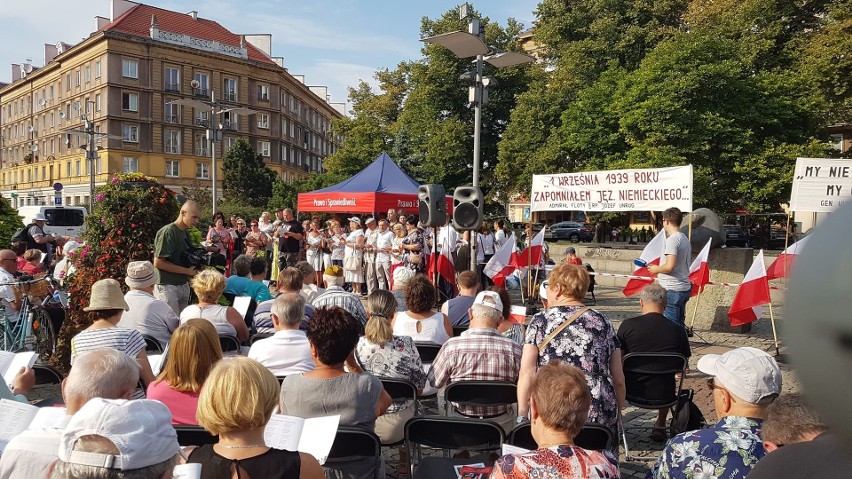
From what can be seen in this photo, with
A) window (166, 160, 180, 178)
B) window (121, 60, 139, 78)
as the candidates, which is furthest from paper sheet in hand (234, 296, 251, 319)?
window (166, 160, 180, 178)

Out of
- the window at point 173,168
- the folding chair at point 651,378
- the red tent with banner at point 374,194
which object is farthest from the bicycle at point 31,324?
the window at point 173,168

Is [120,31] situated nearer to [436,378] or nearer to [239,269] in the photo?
[239,269]

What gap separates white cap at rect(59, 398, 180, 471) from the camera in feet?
5.81

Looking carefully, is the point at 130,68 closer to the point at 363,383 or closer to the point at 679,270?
the point at 679,270

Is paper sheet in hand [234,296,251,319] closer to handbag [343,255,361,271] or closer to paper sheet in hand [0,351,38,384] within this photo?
paper sheet in hand [0,351,38,384]

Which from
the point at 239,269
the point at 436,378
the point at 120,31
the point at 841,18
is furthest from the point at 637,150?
the point at 120,31

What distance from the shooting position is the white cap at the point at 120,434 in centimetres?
177

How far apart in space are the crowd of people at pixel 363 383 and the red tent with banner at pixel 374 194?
1068 centimetres

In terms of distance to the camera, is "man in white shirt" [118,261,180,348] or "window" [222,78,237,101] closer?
"man in white shirt" [118,261,180,348]

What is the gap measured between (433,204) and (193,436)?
289 inches

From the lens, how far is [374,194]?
16938 millimetres

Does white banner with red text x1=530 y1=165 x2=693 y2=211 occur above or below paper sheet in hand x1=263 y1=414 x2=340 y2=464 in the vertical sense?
above

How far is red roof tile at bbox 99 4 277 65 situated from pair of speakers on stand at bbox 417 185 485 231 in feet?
182

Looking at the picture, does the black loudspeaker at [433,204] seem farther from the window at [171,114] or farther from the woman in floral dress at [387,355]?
the window at [171,114]
